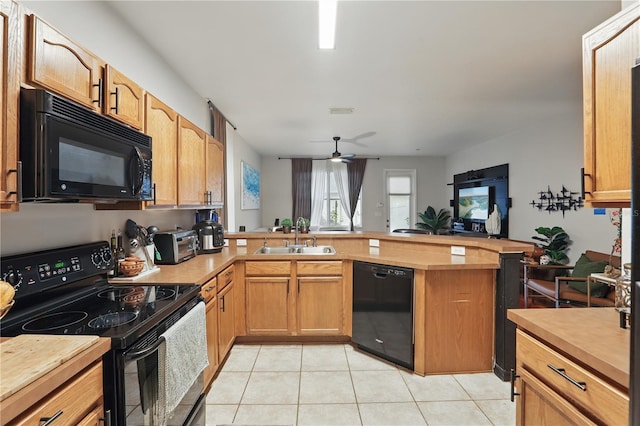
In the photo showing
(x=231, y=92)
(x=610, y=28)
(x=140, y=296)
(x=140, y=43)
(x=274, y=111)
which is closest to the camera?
(x=610, y=28)

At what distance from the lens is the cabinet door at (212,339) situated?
7.10ft

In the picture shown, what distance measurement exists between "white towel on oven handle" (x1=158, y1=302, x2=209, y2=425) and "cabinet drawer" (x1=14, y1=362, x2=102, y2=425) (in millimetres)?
307

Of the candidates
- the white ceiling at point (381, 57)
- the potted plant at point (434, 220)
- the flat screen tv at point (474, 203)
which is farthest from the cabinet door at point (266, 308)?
the potted plant at point (434, 220)

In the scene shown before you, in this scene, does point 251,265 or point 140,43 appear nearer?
point 140,43

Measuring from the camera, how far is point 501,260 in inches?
91.8

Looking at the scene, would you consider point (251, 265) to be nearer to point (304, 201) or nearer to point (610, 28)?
point (610, 28)

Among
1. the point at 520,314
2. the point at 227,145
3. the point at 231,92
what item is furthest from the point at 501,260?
the point at 227,145

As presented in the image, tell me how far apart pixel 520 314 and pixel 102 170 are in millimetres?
2015

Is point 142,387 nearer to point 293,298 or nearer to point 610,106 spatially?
point 293,298

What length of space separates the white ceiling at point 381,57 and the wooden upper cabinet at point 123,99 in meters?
0.62

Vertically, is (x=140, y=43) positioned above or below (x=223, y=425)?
above

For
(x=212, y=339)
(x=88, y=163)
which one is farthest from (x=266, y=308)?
(x=88, y=163)

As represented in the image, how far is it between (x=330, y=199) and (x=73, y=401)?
7177mm

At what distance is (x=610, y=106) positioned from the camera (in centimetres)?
113
